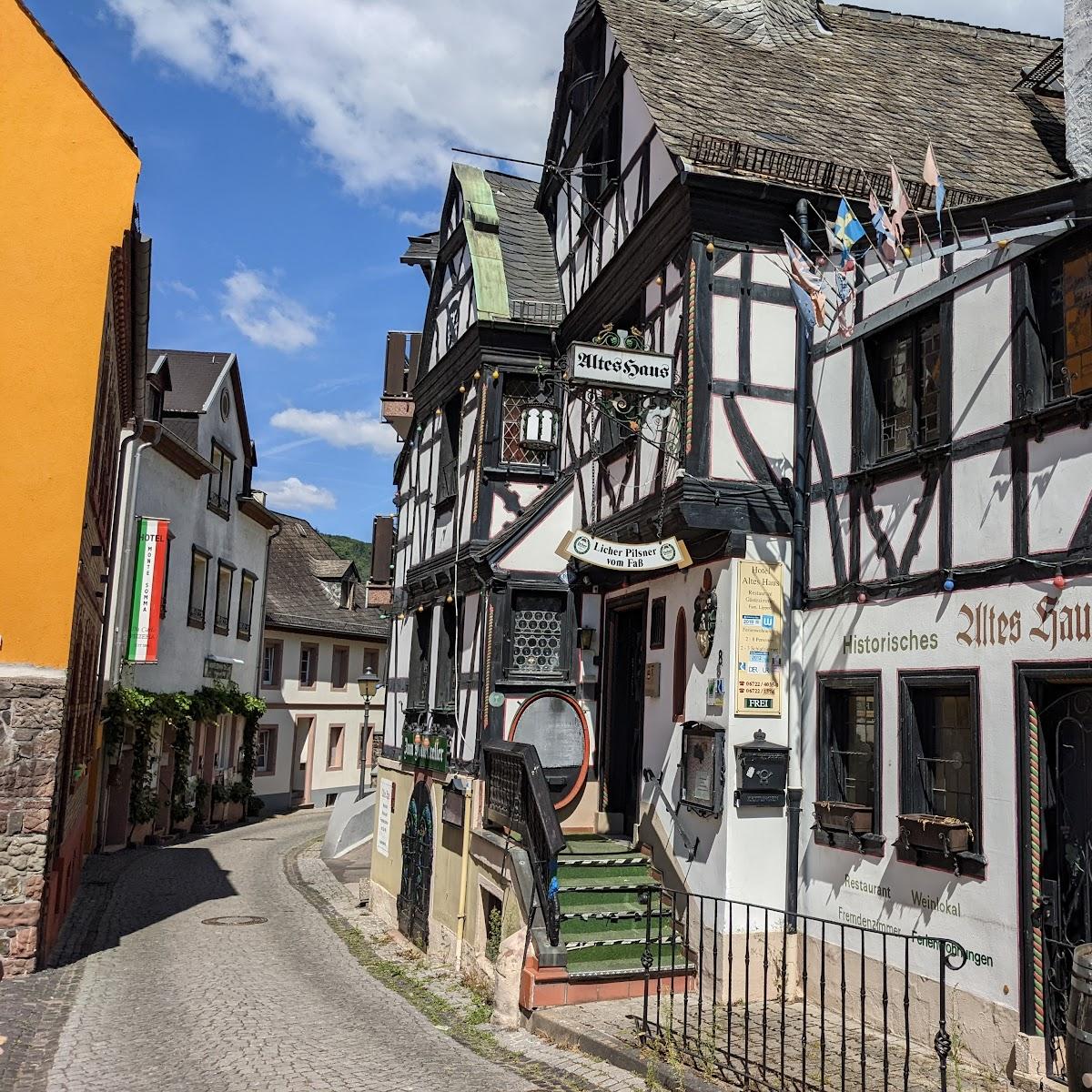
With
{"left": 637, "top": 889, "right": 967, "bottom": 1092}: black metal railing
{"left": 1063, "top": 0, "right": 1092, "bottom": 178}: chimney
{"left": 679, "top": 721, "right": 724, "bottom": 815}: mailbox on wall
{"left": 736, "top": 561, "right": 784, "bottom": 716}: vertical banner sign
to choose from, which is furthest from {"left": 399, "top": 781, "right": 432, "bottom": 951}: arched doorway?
{"left": 1063, "top": 0, "right": 1092, "bottom": 178}: chimney

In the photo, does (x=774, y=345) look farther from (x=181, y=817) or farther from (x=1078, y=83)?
(x=181, y=817)

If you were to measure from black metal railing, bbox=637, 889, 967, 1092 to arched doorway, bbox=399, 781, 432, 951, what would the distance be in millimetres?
4765

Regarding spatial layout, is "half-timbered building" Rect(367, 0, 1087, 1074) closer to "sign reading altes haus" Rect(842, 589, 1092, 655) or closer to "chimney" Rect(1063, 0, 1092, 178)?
"sign reading altes haus" Rect(842, 589, 1092, 655)

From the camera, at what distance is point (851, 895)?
8781 mm

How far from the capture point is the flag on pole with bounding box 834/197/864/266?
878 centimetres

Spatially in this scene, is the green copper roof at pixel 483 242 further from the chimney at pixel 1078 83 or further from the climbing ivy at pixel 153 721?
the climbing ivy at pixel 153 721

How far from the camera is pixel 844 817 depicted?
8875mm

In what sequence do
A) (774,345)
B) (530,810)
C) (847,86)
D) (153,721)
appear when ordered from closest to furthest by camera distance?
(774,345)
(530,810)
(847,86)
(153,721)

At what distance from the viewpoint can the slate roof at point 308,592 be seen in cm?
3588

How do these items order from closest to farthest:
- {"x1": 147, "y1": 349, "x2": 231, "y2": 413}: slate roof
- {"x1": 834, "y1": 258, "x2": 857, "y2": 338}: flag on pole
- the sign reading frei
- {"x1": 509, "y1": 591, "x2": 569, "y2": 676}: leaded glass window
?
{"x1": 834, "y1": 258, "x2": 857, "y2": 338}: flag on pole
the sign reading frei
{"x1": 509, "y1": 591, "x2": 569, "y2": 676}: leaded glass window
{"x1": 147, "y1": 349, "x2": 231, "y2": 413}: slate roof

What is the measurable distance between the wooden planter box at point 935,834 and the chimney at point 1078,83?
5724 millimetres

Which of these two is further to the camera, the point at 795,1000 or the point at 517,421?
the point at 517,421

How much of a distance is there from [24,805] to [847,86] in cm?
1230

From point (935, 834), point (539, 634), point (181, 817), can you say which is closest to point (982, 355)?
point (935, 834)
